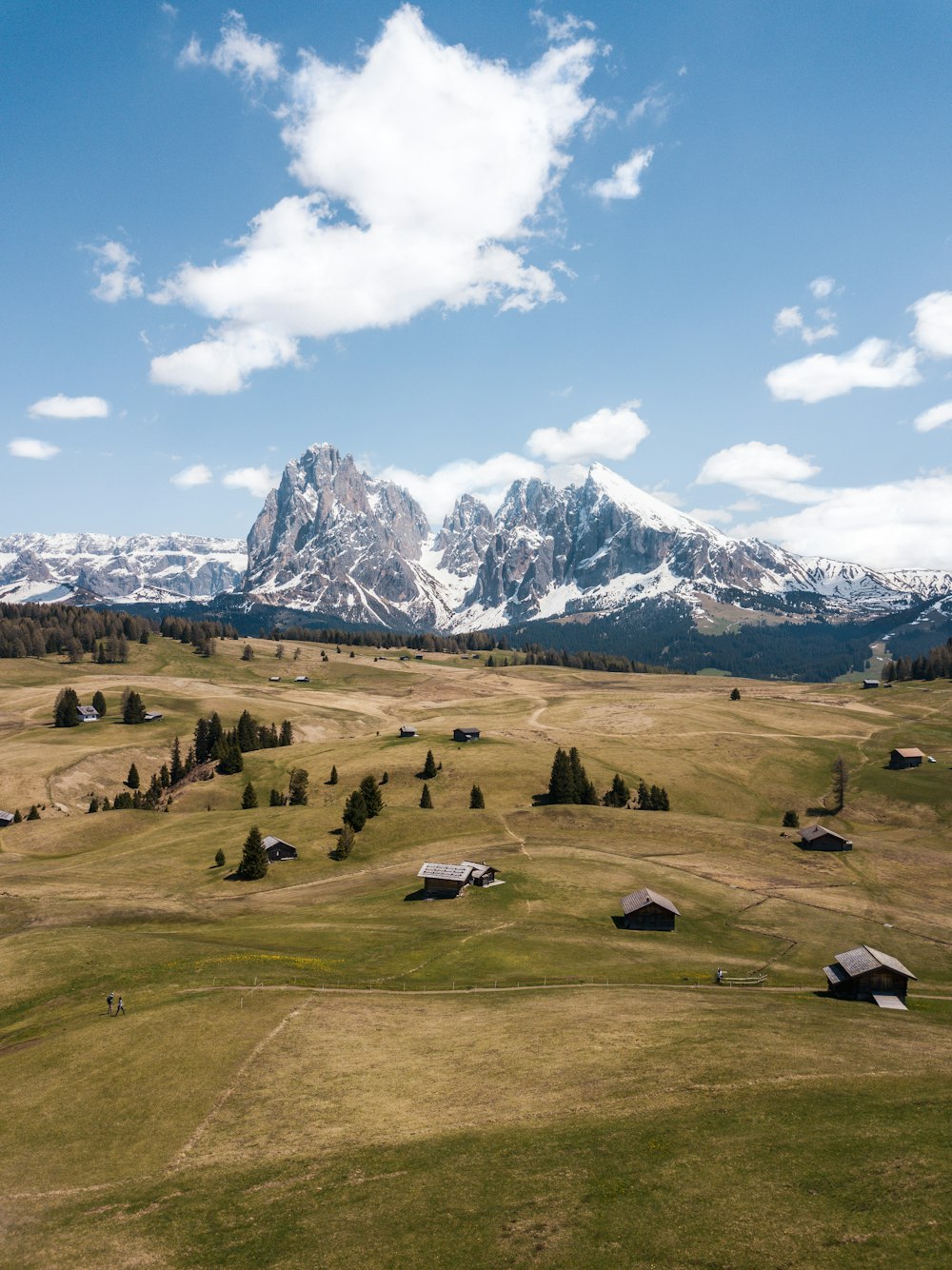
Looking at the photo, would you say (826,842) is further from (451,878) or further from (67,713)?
(67,713)

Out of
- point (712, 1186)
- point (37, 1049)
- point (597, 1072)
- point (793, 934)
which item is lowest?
point (793, 934)

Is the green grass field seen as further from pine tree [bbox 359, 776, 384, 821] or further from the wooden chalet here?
pine tree [bbox 359, 776, 384, 821]

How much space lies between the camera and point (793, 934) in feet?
243

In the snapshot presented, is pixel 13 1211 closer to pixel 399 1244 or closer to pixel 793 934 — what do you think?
pixel 399 1244

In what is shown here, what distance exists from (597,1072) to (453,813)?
80011mm

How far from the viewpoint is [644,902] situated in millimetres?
76125

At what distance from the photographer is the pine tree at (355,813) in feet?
358

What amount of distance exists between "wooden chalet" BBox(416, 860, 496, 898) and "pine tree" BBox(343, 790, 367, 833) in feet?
83.5

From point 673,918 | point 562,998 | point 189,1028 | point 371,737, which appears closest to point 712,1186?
point 562,998

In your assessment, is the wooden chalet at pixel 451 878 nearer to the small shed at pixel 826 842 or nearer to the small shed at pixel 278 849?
the small shed at pixel 278 849

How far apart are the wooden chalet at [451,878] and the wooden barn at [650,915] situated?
60.1ft

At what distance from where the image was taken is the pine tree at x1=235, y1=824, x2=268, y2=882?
93.7m

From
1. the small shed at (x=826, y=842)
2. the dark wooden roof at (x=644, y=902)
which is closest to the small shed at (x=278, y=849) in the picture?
the dark wooden roof at (x=644, y=902)

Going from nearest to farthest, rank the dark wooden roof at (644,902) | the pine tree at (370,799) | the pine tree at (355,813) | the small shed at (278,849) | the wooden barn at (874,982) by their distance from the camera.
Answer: the wooden barn at (874,982) < the dark wooden roof at (644,902) < the small shed at (278,849) < the pine tree at (355,813) < the pine tree at (370,799)
